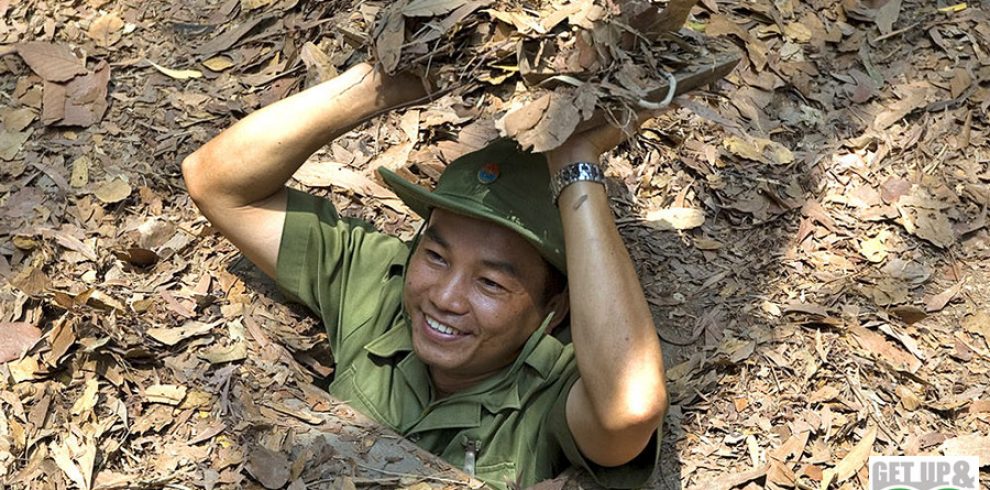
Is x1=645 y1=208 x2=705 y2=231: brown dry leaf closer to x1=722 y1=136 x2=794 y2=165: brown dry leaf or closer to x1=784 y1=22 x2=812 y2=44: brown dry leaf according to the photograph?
x1=722 y1=136 x2=794 y2=165: brown dry leaf

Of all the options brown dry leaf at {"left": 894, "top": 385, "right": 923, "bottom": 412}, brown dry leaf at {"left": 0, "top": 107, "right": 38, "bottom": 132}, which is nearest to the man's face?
brown dry leaf at {"left": 894, "top": 385, "right": 923, "bottom": 412}

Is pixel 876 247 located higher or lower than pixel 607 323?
lower

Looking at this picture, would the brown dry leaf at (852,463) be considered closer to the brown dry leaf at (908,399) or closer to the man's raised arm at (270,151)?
the brown dry leaf at (908,399)

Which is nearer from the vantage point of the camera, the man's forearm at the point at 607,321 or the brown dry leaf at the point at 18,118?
the man's forearm at the point at 607,321

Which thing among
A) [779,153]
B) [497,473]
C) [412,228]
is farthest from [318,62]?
[497,473]

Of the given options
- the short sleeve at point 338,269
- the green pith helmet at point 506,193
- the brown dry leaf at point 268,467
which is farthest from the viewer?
the short sleeve at point 338,269

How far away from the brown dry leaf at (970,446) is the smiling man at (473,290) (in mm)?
1008

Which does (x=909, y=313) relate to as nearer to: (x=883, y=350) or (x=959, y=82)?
(x=883, y=350)

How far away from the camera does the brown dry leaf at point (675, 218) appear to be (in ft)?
15.7

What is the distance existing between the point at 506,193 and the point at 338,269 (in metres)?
0.82

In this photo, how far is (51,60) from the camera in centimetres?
500

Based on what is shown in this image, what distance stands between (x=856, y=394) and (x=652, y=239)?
1.10 m

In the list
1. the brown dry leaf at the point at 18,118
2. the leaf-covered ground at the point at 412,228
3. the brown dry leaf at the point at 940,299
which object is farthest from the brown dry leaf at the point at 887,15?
the brown dry leaf at the point at 18,118

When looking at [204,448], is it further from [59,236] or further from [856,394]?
[856,394]
